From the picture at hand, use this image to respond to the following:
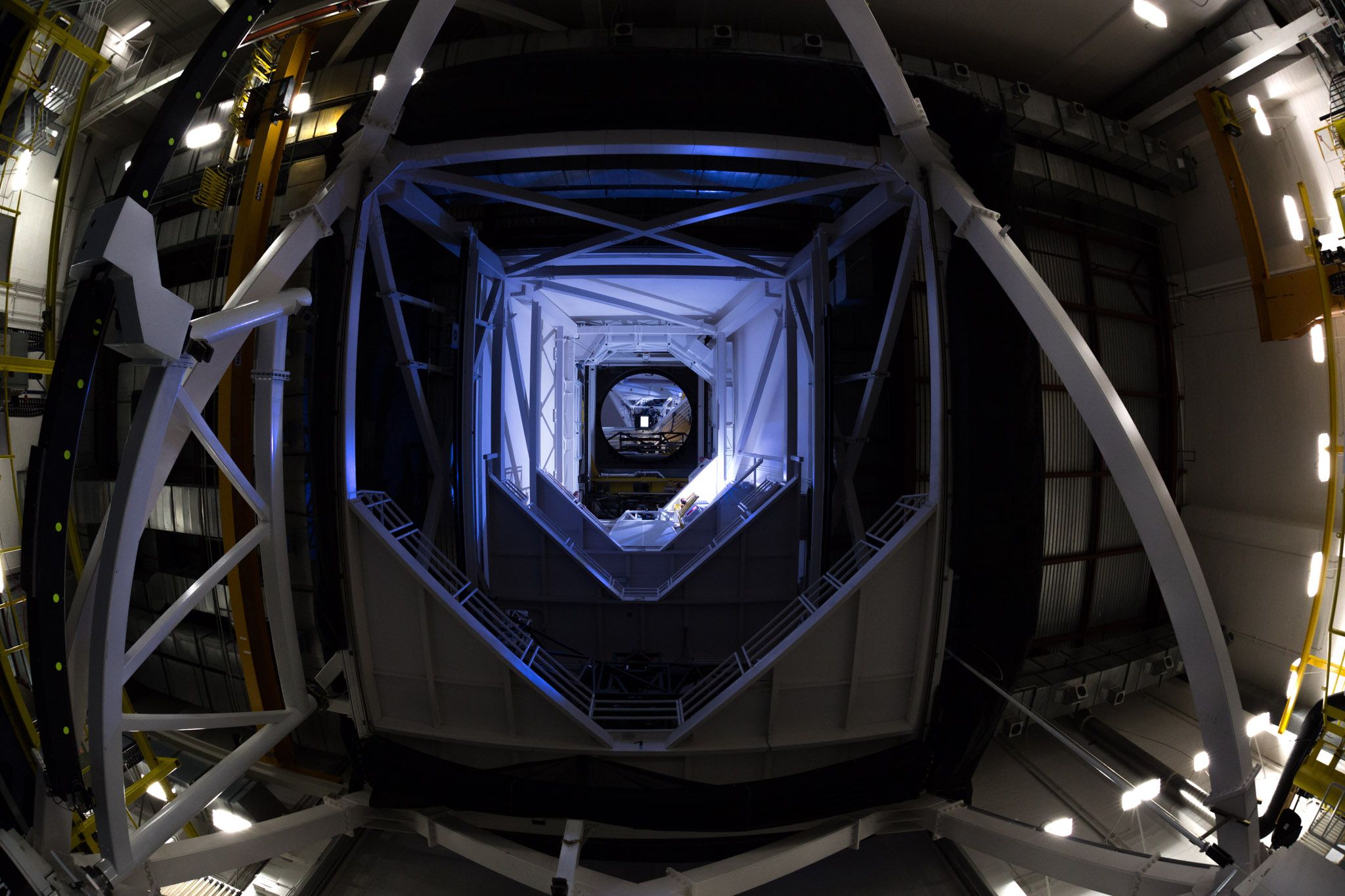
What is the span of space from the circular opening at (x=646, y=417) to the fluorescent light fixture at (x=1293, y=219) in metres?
23.5

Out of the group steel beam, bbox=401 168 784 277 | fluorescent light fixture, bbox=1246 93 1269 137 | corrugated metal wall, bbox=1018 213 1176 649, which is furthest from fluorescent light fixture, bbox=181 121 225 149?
fluorescent light fixture, bbox=1246 93 1269 137

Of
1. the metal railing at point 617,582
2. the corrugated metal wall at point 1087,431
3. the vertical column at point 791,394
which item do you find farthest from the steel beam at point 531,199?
the corrugated metal wall at point 1087,431

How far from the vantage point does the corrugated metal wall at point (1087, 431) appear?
9.67 meters

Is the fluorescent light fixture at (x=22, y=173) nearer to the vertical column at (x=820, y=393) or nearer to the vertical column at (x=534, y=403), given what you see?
the vertical column at (x=534, y=403)

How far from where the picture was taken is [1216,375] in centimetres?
966

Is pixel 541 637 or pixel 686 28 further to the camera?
pixel 541 637

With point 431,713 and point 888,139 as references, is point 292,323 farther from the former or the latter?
point 888,139

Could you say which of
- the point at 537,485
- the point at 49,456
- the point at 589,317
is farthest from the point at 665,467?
the point at 49,456

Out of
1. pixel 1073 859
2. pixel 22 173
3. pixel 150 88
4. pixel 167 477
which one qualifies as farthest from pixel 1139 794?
pixel 150 88

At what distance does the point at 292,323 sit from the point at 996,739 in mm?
15362

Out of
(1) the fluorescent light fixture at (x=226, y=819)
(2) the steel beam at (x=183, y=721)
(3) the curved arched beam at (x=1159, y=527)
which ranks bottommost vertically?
(1) the fluorescent light fixture at (x=226, y=819)

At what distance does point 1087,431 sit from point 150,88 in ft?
62.0

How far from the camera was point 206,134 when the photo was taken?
359 inches

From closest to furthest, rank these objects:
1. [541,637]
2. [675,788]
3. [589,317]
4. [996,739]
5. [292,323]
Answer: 1. [675,788]
2. [292,323]
3. [996,739]
4. [541,637]
5. [589,317]
